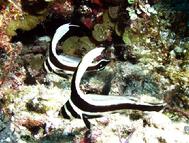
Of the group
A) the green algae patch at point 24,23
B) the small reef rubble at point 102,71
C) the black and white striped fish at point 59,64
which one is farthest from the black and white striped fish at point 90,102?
the green algae patch at point 24,23

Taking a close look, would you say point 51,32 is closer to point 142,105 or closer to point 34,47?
point 34,47

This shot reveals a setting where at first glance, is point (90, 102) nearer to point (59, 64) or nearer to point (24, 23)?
point (59, 64)

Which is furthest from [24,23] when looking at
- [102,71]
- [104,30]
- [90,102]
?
[90,102]

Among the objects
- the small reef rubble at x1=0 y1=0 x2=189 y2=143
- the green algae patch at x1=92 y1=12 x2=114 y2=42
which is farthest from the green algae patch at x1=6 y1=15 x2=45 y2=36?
the green algae patch at x1=92 y1=12 x2=114 y2=42

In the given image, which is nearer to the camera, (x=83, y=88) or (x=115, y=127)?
(x=115, y=127)

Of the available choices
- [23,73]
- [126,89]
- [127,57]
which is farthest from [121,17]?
[23,73]

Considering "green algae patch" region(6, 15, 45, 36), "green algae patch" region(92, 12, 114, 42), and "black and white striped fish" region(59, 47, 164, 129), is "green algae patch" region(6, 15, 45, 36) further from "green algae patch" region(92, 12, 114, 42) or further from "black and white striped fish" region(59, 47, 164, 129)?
"black and white striped fish" region(59, 47, 164, 129)
